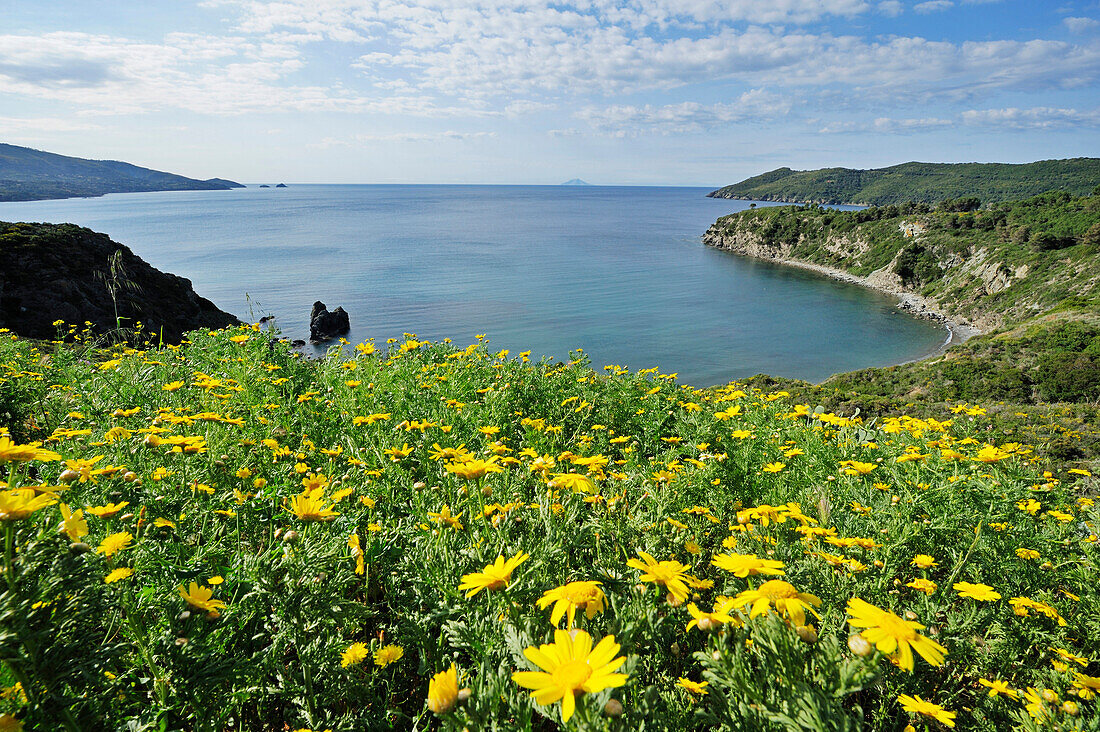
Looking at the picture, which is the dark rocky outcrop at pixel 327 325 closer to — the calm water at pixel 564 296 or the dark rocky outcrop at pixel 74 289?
the calm water at pixel 564 296

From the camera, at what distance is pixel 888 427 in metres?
5.30

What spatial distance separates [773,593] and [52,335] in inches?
1314

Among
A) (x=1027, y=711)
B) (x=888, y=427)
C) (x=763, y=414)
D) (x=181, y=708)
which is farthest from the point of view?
(x=763, y=414)

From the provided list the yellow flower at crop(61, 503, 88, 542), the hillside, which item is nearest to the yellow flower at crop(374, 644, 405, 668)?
the yellow flower at crop(61, 503, 88, 542)

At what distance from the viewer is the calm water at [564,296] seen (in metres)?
37.9

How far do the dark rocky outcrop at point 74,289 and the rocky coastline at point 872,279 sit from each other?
50577 mm

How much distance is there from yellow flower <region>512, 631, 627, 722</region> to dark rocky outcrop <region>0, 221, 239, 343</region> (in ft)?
94.9

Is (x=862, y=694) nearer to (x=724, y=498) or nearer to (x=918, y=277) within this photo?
(x=724, y=498)

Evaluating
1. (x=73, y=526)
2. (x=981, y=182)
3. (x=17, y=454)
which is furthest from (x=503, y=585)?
(x=981, y=182)

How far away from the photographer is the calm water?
124 ft

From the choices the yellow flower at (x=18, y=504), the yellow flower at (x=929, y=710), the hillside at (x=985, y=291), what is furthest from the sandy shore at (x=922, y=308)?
the yellow flower at (x=18, y=504)

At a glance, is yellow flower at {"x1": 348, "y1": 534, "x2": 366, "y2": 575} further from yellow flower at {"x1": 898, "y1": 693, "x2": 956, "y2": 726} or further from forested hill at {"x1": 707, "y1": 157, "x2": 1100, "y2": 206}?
forested hill at {"x1": 707, "y1": 157, "x2": 1100, "y2": 206}

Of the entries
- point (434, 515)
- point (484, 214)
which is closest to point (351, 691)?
point (434, 515)

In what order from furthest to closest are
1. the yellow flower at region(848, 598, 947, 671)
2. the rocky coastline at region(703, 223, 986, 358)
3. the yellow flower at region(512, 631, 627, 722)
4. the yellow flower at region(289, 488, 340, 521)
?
the rocky coastline at region(703, 223, 986, 358) → the yellow flower at region(289, 488, 340, 521) → the yellow flower at region(848, 598, 947, 671) → the yellow flower at region(512, 631, 627, 722)
